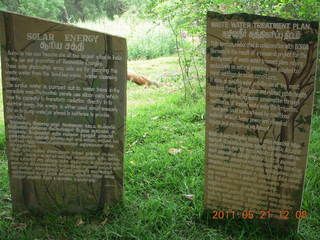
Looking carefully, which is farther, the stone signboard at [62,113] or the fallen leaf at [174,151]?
the fallen leaf at [174,151]

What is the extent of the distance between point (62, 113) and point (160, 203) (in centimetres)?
114

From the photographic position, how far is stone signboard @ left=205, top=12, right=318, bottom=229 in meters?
2.25

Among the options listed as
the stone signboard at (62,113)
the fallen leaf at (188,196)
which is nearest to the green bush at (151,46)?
the fallen leaf at (188,196)

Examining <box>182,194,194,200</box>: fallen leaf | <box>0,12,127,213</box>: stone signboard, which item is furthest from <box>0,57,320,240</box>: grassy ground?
<box>0,12,127,213</box>: stone signboard

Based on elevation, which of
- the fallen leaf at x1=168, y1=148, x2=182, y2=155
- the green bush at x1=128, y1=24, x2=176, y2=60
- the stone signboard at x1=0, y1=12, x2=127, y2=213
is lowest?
the fallen leaf at x1=168, y1=148, x2=182, y2=155

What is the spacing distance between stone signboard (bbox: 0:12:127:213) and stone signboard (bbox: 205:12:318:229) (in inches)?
29.3

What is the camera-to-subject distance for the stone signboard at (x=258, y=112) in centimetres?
225

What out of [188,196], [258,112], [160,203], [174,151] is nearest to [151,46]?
[174,151]

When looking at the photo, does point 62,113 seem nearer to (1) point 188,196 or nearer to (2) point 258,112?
(1) point 188,196

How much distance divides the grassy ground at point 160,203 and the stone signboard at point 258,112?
9.2 inches
